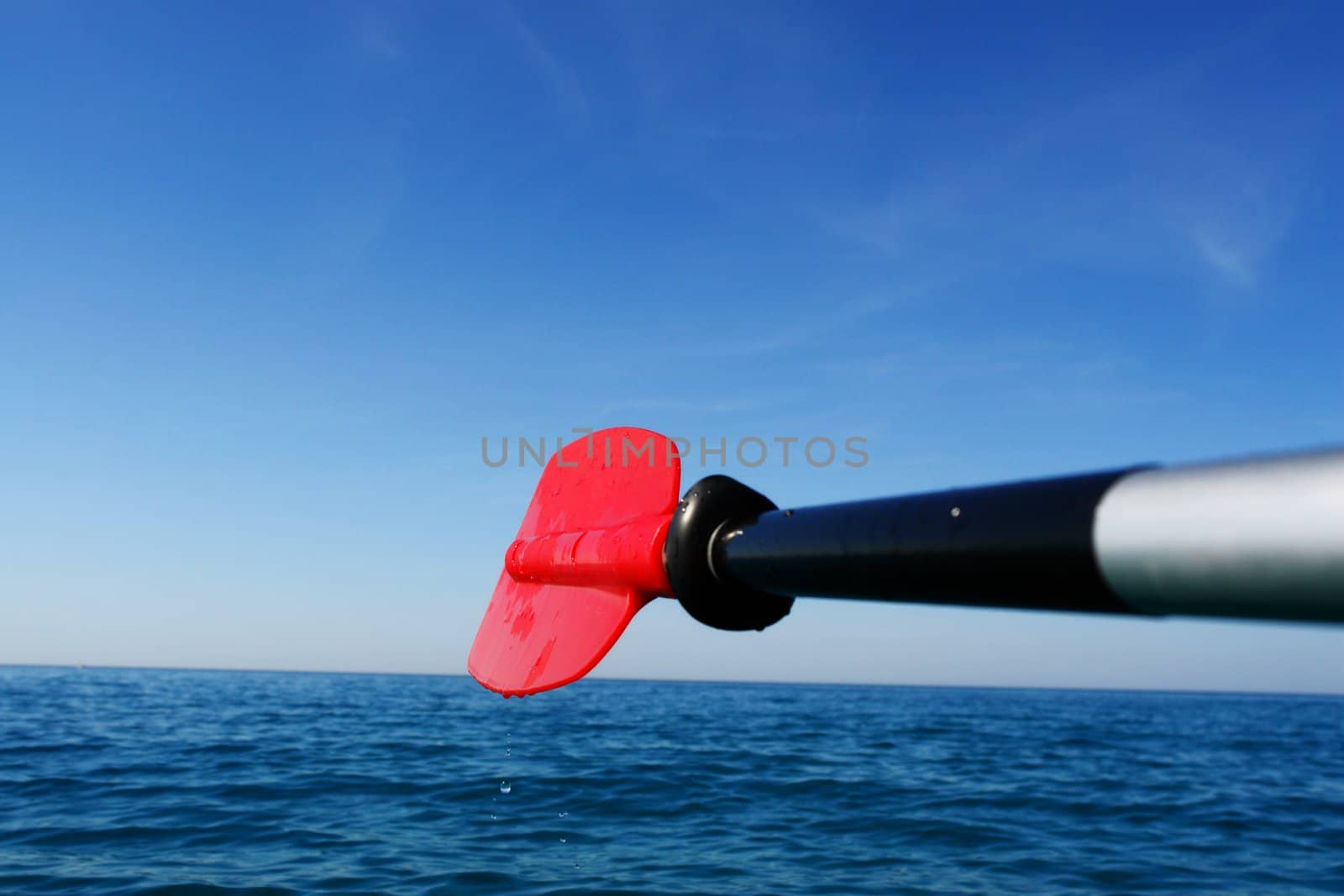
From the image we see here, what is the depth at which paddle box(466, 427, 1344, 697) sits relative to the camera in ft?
2.23

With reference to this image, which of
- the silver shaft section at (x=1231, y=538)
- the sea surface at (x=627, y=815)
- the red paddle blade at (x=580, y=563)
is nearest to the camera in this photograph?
the silver shaft section at (x=1231, y=538)

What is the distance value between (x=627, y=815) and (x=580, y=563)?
1036 centimetres

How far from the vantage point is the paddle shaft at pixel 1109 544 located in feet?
2.19

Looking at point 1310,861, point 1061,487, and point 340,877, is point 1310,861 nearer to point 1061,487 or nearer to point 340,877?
point 340,877

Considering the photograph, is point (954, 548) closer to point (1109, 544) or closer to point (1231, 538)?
point (1109, 544)

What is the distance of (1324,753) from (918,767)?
19.4 metres

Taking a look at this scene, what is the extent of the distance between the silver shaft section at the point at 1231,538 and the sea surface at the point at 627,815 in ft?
27.0

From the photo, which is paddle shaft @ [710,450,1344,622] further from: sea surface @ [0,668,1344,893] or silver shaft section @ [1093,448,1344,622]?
sea surface @ [0,668,1344,893]

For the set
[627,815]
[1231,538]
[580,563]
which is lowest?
[627,815]

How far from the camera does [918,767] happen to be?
18062 mm

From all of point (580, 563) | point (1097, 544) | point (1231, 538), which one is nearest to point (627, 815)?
point (580, 563)

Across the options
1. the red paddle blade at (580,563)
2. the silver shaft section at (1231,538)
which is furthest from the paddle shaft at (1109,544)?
the red paddle blade at (580,563)

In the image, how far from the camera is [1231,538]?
703 mm

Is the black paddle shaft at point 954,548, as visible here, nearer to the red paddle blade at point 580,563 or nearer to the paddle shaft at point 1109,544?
the paddle shaft at point 1109,544
